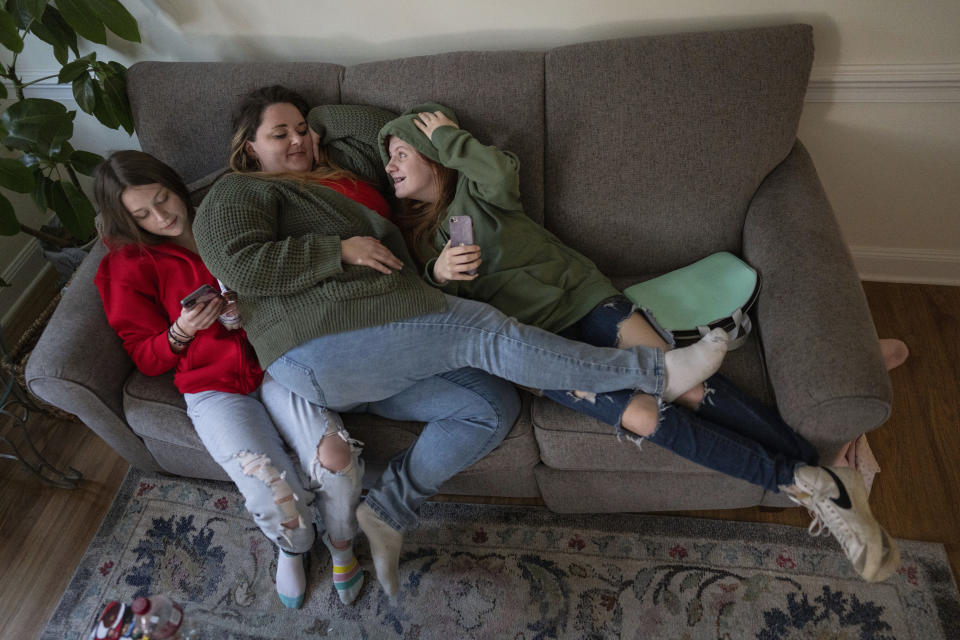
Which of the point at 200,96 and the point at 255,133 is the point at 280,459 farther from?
the point at 200,96

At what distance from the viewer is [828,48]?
1783mm

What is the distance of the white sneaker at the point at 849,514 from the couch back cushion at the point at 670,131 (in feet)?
2.21

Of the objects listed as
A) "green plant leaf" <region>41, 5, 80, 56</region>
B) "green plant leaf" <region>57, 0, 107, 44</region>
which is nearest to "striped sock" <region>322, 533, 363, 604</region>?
"green plant leaf" <region>57, 0, 107, 44</region>

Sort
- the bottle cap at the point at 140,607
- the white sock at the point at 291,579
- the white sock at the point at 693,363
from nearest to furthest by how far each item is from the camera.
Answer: the bottle cap at the point at 140,607 → the white sock at the point at 693,363 → the white sock at the point at 291,579

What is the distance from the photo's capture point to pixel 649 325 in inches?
64.9

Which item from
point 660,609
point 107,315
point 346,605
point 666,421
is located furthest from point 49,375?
point 660,609

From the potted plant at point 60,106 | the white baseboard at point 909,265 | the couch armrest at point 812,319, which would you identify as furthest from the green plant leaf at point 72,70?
the white baseboard at point 909,265

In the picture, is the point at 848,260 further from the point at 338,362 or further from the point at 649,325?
the point at 338,362

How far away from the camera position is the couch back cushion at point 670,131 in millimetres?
1650

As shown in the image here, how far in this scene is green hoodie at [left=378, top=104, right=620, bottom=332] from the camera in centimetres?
164

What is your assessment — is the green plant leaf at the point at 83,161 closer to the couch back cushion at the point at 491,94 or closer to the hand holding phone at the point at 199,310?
the hand holding phone at the point at 199,310

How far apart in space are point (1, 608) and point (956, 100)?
2.91 metres

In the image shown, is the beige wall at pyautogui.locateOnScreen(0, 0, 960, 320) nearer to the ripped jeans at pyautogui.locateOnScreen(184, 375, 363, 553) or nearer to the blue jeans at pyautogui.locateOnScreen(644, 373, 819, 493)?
the blue jeans at pyautogui.locateOnScreen(644, 373, 819, 493)

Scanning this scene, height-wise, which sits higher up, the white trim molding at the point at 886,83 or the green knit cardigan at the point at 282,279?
the white trim molding at the point at 886,83
